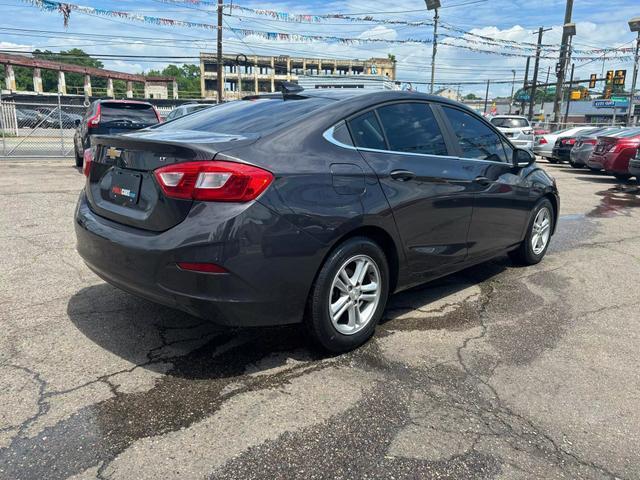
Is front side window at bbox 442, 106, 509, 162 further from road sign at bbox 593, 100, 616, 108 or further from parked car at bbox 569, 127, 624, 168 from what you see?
road sign at bbox 593, 100, 616, 108

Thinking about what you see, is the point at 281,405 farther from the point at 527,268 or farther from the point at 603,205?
the point at 603,205

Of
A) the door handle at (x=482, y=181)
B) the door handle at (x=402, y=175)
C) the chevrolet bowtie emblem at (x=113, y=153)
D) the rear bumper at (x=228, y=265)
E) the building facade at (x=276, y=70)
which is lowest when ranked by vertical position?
the rear bumper at (x=228, y=265)

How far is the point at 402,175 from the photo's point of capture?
138 inches

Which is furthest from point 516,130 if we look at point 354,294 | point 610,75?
point 610,75

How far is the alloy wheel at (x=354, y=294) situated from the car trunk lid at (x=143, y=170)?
1007 millimetres

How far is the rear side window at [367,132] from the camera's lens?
337cm

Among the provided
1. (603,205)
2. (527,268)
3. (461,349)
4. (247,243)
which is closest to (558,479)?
(461,349)

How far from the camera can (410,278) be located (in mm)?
3793

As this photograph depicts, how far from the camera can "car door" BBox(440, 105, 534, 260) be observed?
429 centimetres

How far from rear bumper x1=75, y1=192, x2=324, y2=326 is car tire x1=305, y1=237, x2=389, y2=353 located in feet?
0.36

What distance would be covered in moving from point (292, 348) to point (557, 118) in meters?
31.9

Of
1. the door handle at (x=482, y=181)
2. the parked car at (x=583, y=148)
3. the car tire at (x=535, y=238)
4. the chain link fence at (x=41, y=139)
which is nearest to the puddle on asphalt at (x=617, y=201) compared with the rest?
the parked car at (x=583, y=148)

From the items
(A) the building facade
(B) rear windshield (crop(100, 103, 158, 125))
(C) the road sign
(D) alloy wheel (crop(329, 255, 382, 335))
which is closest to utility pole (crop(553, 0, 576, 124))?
(B) rear windshield (crop(100, 103, 158, 125))

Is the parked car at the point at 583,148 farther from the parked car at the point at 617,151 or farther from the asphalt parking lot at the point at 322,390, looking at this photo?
the asphalt parking lot at the point at 322,390
